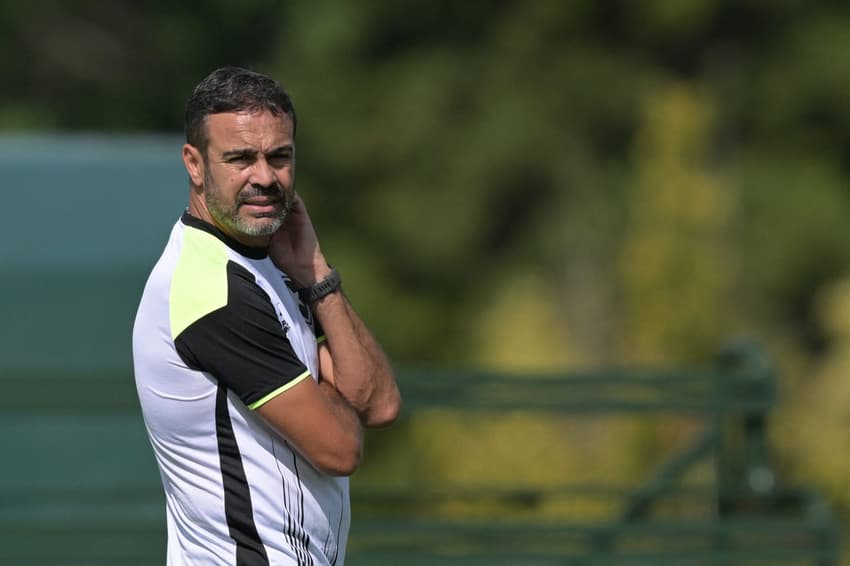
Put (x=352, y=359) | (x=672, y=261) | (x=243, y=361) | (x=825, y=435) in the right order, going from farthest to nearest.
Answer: (x=672, y=261) < (x=825, y=435) < (x=352, y=359) < (x=243, y=361)

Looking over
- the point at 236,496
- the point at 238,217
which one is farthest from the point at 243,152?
the point at 236,496

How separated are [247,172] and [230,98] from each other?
0.42ft

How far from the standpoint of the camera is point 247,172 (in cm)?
286

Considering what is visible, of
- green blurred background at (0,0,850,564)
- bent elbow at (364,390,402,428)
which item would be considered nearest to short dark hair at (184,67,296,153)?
bent elbow at (364,390,402,428)

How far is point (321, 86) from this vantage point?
22891 millimetres

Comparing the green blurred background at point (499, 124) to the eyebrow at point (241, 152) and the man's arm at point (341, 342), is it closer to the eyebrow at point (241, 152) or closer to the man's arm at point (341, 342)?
the man's arm at point (341, 342)

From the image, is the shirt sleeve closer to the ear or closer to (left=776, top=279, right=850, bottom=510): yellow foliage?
the ear

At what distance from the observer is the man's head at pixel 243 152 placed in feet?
9.37

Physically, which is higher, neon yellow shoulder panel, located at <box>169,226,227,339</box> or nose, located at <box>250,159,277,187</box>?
nose, located at <box>250,159,277,187</box>

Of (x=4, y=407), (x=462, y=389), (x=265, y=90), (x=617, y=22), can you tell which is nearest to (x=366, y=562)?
(x=462, y=389)

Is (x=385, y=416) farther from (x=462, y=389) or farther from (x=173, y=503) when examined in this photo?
(x=462, y=389)

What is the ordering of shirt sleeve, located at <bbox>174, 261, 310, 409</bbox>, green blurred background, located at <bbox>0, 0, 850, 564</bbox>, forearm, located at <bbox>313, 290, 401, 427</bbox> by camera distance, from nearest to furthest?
1. shirt sleeve, located at <bbox>174, 261, 310, 409</bbox>
2. forearm, located at <bbox>313, 290, 401, 427</bbox>
3. green blurred background, located at <bbox>0, 0, 850, 564</bbox>

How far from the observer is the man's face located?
2.86 meters

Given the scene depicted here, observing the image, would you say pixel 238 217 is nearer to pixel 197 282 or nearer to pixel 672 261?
pixel 197 282
